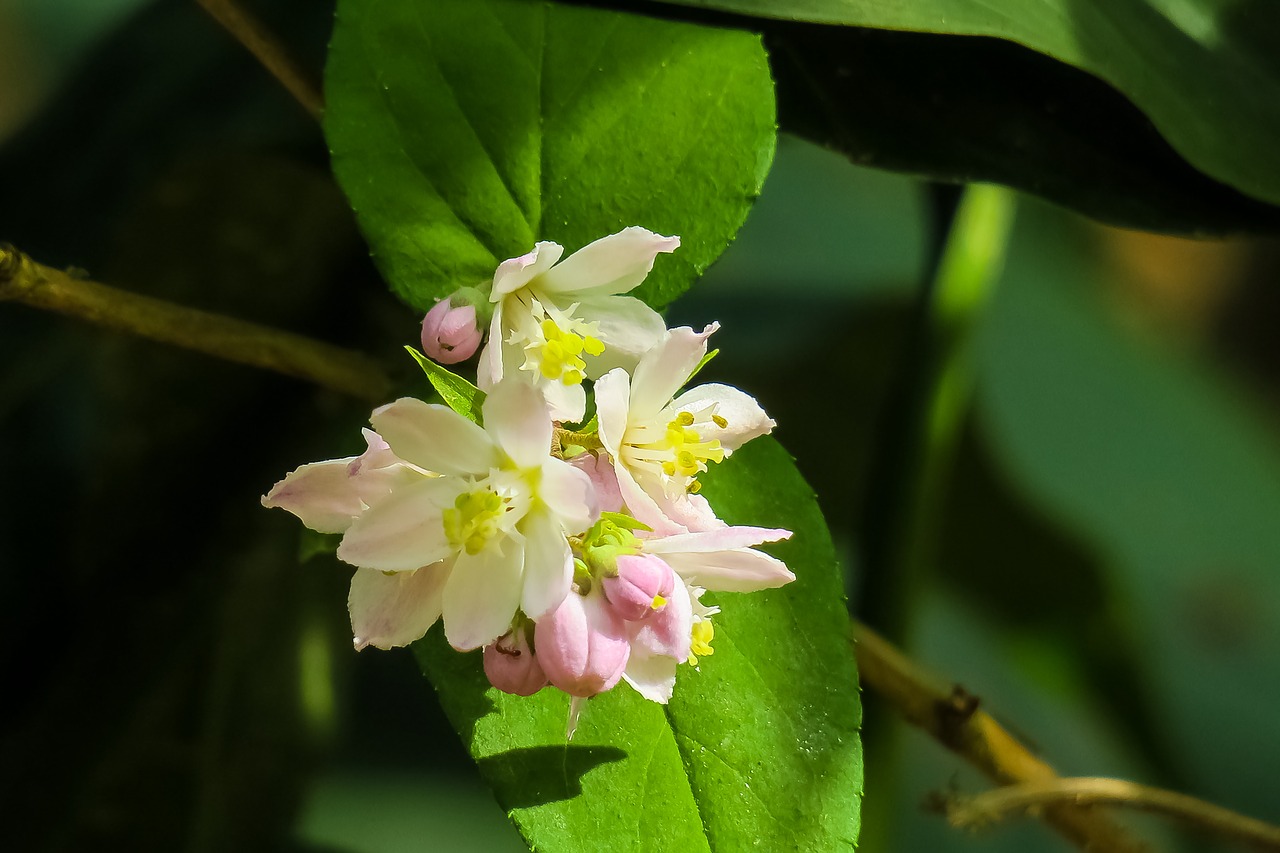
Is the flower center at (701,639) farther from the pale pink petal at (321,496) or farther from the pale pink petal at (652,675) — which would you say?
the pale pink petal at (321,496)

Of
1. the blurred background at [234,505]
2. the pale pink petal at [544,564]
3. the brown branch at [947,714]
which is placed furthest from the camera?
the blurred background at [234,505]

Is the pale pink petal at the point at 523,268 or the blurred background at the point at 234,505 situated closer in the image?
the pale pink petal at the point at 523,268

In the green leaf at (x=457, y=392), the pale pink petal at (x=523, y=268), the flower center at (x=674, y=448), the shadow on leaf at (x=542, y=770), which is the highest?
the pale pink petal at (x=523, y=268)

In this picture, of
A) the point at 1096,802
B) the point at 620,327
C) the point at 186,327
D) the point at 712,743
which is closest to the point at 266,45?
the point at 186,327

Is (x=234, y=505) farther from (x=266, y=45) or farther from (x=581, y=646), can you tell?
(x=581, y=646)

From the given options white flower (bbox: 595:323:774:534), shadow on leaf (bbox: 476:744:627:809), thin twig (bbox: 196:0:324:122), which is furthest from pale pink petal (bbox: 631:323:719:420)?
thin twig (bbox: 196:0:324:122)

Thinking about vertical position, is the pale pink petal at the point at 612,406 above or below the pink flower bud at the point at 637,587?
above

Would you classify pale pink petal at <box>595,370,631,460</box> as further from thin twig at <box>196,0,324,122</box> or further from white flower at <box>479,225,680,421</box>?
thin twig at <box>196,0,324,122</box>

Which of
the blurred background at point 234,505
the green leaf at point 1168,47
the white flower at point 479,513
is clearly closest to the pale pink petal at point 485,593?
the white flower at point 479,513
